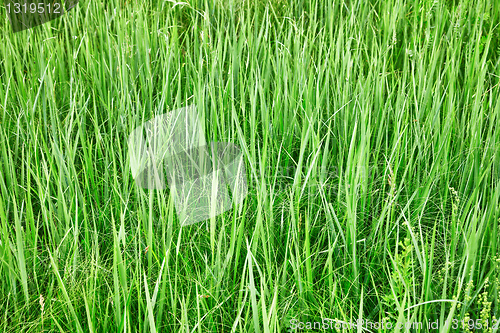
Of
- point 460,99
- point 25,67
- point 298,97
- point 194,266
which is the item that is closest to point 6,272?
point 194,266

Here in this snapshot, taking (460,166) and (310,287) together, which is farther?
(460,166)

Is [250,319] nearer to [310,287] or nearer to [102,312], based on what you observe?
[310,287]

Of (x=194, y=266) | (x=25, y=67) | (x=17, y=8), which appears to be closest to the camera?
(x=194, y=266)

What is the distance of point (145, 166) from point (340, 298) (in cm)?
66

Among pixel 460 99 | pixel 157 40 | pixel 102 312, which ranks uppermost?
pixel 157 40

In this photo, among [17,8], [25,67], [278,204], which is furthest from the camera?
[17,8]

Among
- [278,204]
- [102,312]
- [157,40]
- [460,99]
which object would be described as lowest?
[102,312]

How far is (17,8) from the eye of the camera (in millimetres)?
2146

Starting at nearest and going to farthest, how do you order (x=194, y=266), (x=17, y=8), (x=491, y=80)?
(x=194, y=266), (x=491, y=80), (x=17, y=8)

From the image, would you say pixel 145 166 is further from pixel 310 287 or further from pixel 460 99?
pixel 460 99

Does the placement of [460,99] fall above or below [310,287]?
above

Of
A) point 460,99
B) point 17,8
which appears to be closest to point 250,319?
point 460,99

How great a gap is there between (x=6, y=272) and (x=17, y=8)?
1.75 m

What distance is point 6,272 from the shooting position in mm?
948
